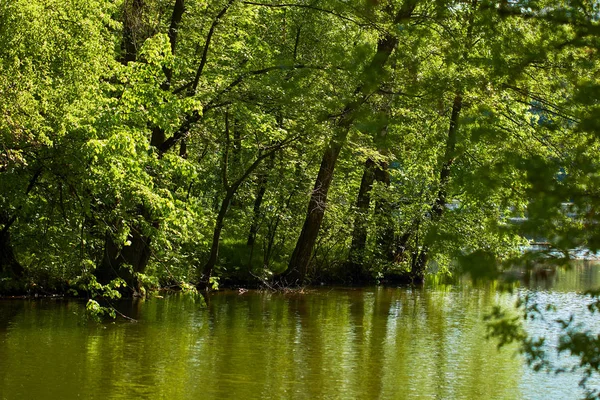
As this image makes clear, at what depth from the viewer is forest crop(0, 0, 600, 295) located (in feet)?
14.9

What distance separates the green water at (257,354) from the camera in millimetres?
10430

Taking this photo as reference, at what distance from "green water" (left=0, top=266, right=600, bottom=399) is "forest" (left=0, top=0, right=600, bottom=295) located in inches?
41.4

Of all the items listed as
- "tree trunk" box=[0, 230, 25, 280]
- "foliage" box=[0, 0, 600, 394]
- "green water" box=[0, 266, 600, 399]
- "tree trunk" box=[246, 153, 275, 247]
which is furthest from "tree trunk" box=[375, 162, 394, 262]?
"tree trunk" box=[0, 230, 25, 280]

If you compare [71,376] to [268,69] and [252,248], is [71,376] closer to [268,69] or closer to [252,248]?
[268,69]

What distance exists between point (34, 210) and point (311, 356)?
5.83 m

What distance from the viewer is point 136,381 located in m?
10.5

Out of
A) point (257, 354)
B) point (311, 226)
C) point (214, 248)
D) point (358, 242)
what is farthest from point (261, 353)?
point (358, 242)

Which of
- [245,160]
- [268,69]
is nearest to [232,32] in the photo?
[268,69]

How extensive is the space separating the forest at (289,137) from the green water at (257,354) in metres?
1.05

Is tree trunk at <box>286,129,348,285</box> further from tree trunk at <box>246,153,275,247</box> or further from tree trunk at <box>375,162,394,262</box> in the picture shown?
tree trunk at <box>375,162,394,262</box>

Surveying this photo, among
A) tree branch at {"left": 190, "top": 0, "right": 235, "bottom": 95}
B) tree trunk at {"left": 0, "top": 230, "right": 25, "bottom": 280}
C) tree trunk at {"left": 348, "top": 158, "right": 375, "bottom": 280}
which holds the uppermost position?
tree branch at {"left": 190, "top": 0, "right": 235, "bottom": 95}

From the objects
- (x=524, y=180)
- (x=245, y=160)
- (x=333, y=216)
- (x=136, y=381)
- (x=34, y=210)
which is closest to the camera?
(x=524, y=180)

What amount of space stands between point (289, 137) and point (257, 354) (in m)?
6.33

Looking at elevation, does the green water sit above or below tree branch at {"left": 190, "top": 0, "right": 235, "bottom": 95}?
below
